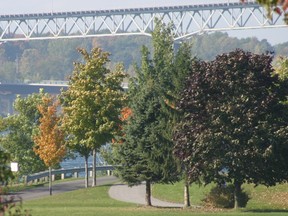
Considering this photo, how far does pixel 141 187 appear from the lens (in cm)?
6128

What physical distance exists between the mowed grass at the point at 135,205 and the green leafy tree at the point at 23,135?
1347 cm

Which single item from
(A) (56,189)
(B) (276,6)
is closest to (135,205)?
(A) (56,189)

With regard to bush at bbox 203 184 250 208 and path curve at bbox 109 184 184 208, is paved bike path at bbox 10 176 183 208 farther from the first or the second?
bush at bbox 203 184 250 208

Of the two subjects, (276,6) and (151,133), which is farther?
(151,133)

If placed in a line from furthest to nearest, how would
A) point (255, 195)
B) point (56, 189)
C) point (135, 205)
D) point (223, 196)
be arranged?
point (56, 189)
point (255, 195)
point (135, 205)
point (223, 196)

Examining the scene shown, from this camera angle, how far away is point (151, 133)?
4297 cm

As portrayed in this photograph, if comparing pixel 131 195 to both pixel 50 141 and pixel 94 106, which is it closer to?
pixel 94 106

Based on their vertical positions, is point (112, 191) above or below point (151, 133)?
below

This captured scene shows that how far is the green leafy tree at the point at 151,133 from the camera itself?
42812 millimetres

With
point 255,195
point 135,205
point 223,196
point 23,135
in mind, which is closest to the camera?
point 223,196

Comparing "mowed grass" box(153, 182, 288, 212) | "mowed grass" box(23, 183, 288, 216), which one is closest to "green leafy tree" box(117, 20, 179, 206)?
"mowed grass" box(23, 183, 288, 216)

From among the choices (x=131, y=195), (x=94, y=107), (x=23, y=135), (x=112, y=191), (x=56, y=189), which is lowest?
(x=131, y=195)

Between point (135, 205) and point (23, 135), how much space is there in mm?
27644

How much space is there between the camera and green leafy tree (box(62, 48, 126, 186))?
5756 centimetres
